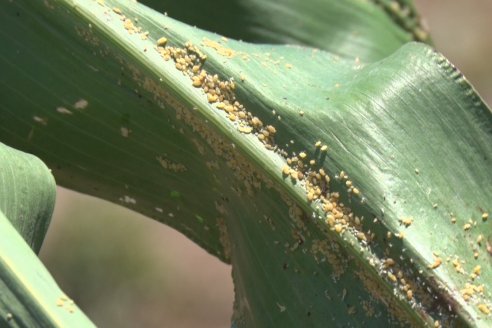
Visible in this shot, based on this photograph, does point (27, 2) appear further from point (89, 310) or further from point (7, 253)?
point (89, 310)

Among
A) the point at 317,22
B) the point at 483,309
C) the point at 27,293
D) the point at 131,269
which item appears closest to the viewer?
the point at 27,293

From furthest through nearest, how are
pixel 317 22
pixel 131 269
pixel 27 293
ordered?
pixel 131 269, pixel 317 22, pixel 27 293

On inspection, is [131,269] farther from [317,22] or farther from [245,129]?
[245,129]

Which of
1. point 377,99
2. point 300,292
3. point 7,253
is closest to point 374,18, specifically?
point 377,99

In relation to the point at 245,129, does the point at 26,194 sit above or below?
below

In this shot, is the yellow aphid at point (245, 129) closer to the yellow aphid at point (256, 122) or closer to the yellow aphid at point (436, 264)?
the yellow aphid at point (256, 122)

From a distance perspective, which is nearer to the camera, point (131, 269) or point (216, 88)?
point (216, 88)

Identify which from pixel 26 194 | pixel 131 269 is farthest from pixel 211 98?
pixel 131 269
